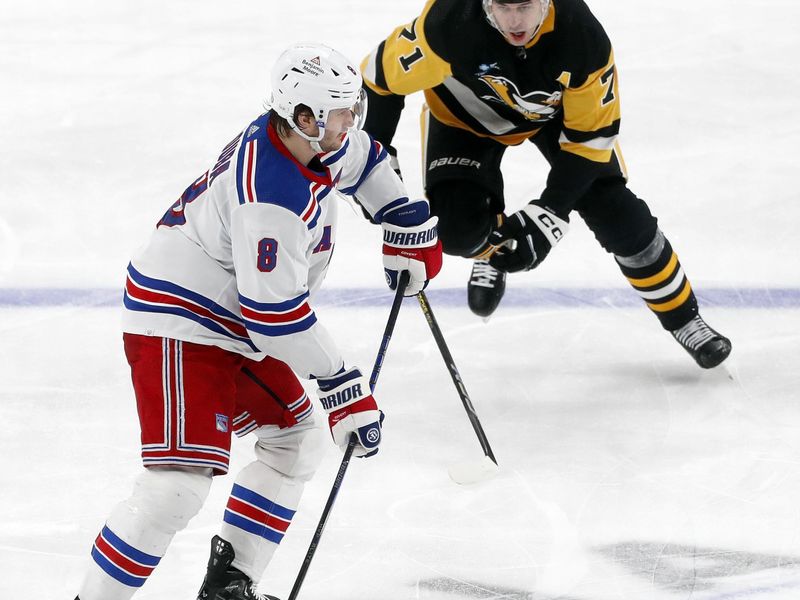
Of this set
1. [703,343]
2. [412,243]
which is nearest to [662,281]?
[703,343]

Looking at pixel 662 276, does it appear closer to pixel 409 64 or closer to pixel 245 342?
pixel 409 64

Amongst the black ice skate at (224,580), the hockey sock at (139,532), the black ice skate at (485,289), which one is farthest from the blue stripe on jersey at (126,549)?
the black ice skate at (485,289)

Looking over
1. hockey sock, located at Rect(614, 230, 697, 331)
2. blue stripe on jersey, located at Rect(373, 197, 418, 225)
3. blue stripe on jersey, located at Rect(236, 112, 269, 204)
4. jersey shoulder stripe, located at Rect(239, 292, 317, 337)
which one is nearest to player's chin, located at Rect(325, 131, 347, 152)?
blue stripe on jersey, located at Rect(236, 112, 269, 204)

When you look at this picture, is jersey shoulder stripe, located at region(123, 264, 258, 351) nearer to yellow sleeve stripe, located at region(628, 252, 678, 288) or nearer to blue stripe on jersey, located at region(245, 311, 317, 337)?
blue stripe on jersey, located at region(245, 311, 317, 337)

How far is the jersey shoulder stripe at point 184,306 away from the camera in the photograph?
7.45 ft

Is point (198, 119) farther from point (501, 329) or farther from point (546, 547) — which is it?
point (546, 547)

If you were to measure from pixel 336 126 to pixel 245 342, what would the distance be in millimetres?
470

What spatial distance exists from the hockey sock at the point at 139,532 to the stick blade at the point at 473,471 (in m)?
0.84

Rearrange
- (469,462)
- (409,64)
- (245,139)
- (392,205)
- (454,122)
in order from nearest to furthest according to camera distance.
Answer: (245,139)
(392,205)
(469,462)
(409,64)
(454,122)

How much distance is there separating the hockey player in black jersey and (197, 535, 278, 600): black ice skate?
1154 mm

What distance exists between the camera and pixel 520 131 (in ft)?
10.8

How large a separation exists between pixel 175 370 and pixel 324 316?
4.48 feet

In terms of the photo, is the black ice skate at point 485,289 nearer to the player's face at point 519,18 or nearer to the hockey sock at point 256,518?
the player's face at point 519,18

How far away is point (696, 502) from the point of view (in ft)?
9.10
